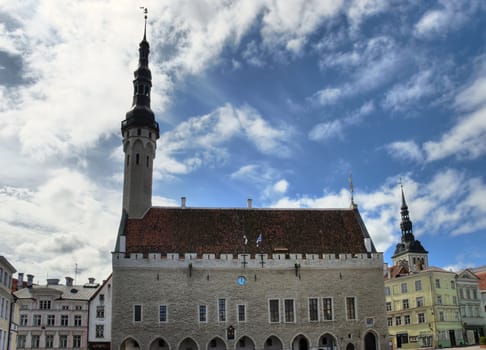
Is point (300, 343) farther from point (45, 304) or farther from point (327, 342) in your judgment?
point (45, 304)

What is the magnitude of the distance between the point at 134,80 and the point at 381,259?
2464 cm

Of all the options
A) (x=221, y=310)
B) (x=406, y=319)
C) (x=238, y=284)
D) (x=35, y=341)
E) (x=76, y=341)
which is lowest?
(x=76, y=341)

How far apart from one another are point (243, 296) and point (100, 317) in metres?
20.0

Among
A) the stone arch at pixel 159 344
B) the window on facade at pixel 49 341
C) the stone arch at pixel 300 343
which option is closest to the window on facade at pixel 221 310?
the stone arch at pixel 159 344

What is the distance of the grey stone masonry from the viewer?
35.5m

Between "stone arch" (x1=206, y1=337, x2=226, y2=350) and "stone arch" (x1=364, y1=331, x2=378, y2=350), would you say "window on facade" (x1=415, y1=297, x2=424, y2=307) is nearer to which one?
"stone arch" (x1=364, y1=331, x2=378, y2=350)

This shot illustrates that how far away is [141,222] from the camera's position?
129ft

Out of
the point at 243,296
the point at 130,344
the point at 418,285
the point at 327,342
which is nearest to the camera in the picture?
the point at 130,344

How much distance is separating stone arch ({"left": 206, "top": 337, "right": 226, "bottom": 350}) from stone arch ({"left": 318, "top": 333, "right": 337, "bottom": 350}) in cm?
689

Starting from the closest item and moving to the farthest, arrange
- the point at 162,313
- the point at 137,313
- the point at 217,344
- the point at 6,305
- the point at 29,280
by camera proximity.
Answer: the point at 6,305
the point at 137,313
the point at 162,313
the point at 217,344
the point at 29,280

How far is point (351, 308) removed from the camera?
3744 centimetres

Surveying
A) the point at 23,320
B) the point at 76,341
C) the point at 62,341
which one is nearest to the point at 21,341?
the point at 23,320

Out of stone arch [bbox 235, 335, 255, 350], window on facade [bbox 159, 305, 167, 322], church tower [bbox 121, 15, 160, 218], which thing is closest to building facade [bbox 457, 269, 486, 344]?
stone arch [bbox 235, 335, 255, 350]

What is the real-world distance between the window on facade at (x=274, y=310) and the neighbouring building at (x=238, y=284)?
7cm
